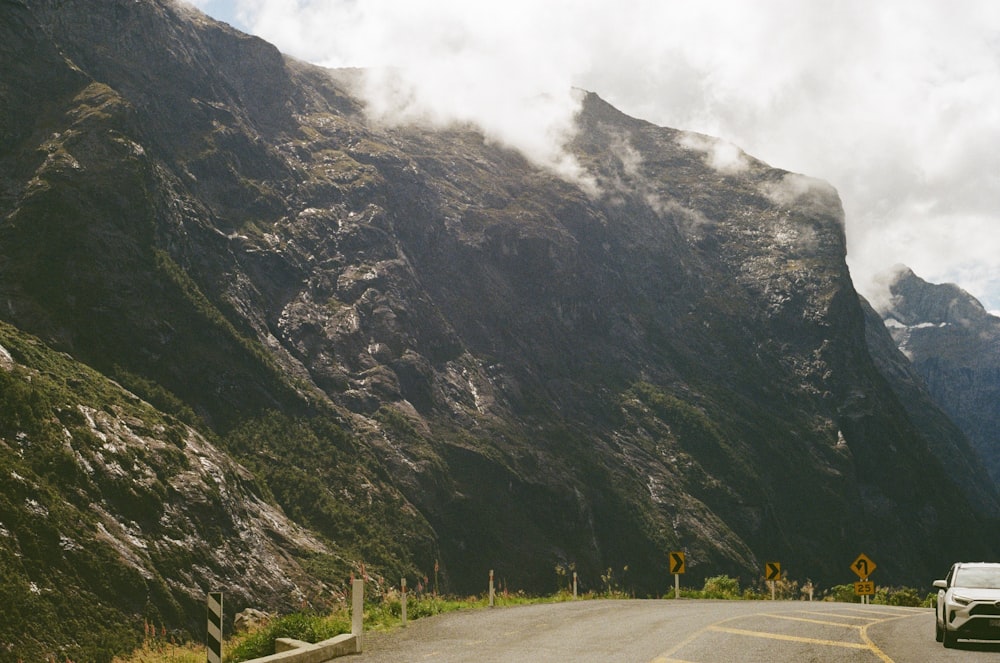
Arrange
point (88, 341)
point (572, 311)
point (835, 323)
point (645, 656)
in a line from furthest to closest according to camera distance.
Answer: point (835, 323)
point (572, 311)
point (88, 341)
point (645, 656)

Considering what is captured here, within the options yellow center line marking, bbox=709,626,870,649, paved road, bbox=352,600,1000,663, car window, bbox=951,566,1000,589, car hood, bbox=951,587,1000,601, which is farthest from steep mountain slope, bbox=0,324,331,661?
car hood, bbox=951,587,1000,601

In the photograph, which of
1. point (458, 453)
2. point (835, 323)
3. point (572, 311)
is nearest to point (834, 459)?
point (835, 323)

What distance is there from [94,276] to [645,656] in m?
96.9

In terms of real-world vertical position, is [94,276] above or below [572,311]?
below

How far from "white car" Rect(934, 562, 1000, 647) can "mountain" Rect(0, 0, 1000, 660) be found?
2291 inches

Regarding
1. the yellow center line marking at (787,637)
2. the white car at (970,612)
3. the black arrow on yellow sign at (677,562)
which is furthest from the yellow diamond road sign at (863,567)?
the yellow center line marking at (787,637)

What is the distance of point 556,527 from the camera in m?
126

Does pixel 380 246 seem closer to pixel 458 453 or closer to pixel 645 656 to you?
pixel 458 453

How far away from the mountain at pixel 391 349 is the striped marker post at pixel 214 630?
178 feet

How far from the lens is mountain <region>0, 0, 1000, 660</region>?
97938 millimetres

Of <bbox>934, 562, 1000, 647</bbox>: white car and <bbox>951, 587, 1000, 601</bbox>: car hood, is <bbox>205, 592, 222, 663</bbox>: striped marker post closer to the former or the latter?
<bbox>934, 562, 1000, 647</bbox>: white car

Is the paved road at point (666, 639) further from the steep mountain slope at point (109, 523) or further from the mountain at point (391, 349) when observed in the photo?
the mountain at point (391, 349)

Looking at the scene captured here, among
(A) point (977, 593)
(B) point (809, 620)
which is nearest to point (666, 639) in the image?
(A) point (977, 593)

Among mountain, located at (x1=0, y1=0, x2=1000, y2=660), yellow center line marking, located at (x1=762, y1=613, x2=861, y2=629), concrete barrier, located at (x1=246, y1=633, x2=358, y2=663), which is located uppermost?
mountain, located at (x1=0, y1=0, x2=1000, y2=660)
